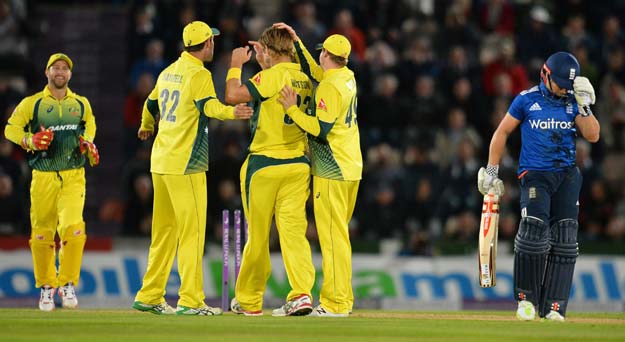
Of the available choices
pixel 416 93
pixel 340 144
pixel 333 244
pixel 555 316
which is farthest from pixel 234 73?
pixel 416 93

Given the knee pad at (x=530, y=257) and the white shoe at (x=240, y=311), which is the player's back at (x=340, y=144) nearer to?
the white shoe at (x=240, y=311)

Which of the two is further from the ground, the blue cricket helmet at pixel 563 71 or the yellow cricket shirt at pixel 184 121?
the blue cricket helmet at pixel 563 71

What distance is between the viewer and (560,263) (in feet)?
46.4

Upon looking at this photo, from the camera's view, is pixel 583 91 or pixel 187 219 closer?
pixel 583 91

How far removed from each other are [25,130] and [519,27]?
1220 centimetres

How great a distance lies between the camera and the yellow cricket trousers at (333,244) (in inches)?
568

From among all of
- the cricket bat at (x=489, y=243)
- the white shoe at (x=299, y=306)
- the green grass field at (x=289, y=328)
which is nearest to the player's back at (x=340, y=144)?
the white shoe at (x=299, y=306)

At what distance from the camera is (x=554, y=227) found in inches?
557

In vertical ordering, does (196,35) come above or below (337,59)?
above

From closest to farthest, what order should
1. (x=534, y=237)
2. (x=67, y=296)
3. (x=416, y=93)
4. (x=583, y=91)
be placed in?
(x=583, y=91) < (x=534, y=237) < (x=67, y=296) < (x=416, y=93)

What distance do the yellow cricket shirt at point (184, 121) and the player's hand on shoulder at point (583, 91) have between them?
3679mm

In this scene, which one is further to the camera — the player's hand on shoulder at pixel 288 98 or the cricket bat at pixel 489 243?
the cricket bat at pixel 489 243

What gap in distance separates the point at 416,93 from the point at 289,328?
11497 mm

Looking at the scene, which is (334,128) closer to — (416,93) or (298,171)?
(298,171)
